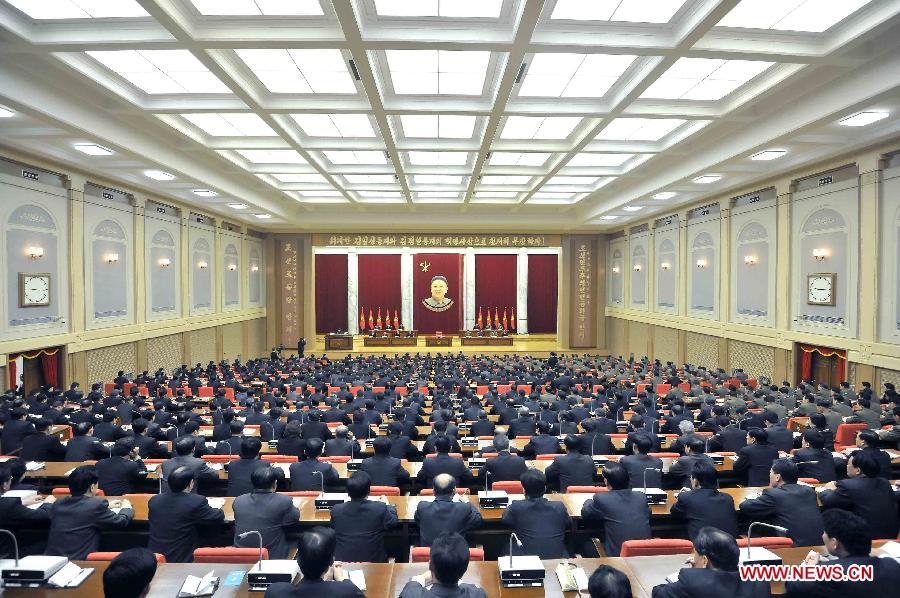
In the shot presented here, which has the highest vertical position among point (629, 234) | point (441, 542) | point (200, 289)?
point (629, 234)

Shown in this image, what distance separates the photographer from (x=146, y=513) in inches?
160

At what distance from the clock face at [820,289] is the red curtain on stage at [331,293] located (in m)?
17.6

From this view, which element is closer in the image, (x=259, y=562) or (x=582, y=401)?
(x=259, y=562)

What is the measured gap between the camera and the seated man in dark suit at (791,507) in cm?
371

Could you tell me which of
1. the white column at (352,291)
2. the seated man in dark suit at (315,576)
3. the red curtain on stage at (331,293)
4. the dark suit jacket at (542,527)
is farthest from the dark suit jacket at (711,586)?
the red curtain on stage at (331,293)

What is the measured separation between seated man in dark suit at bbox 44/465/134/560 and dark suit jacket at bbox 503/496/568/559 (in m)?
2.87

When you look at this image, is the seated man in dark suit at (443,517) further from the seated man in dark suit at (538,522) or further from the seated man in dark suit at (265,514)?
the seated man in dark suit at (265,514)

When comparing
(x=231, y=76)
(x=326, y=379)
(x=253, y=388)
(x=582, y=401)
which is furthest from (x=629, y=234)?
(x=231, y=76)

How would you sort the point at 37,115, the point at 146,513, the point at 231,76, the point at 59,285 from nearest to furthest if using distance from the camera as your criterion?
the point at 146,513, the point at 231,76, the point at 37,115, the point at 59,285

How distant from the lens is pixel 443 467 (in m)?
4.85

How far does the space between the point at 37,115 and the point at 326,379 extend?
292 inches

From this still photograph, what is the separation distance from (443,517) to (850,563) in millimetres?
2333

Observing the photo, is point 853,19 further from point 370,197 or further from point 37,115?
point 370,197

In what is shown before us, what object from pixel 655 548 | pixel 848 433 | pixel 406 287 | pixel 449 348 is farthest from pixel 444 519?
pixel 406 287
